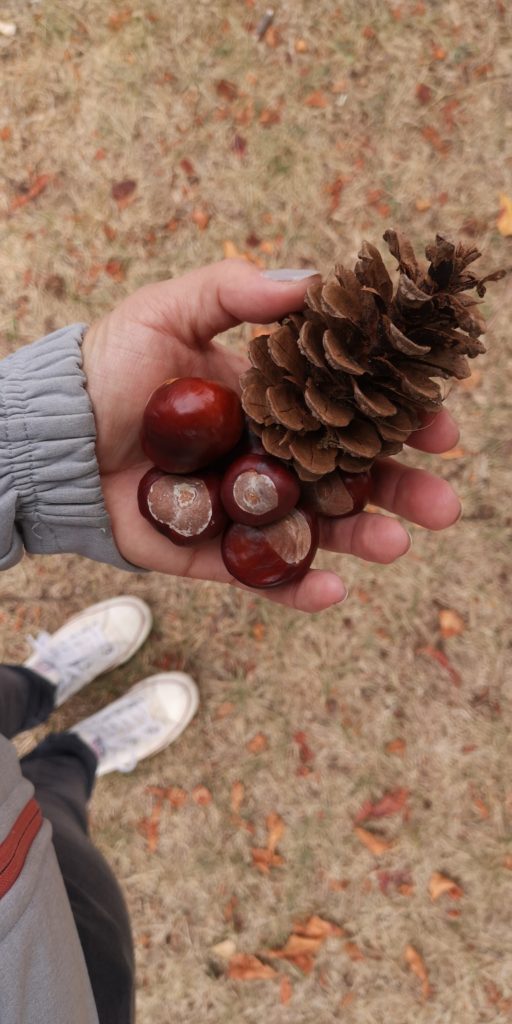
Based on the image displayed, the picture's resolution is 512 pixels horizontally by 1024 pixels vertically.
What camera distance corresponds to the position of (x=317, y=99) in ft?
10.2

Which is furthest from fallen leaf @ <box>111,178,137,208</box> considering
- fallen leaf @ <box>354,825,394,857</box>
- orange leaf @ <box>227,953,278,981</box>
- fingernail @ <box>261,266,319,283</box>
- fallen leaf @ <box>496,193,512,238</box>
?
orange leaf @ <box>227,953,278,981</box>

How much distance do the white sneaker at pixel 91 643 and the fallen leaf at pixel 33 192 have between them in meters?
1.76

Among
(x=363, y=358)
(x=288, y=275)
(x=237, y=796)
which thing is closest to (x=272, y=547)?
(x=363, y=358)

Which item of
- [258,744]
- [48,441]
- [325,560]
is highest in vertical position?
[48,441]

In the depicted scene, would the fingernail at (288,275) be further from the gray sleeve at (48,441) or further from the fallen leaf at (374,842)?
the fallen leaf at (374,842)

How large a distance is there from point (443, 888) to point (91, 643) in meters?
1.65

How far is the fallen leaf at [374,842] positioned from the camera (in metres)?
2.84

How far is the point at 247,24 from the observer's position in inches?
125

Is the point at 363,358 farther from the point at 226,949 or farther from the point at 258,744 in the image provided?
the point at 226,949

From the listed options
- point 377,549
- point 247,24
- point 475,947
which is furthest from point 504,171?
point 475,947

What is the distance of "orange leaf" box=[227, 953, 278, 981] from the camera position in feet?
9.16

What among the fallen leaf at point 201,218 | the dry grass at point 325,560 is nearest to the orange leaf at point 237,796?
the dry grass at point 325,560

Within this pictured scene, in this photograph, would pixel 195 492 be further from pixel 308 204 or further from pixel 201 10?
pixel 201 10

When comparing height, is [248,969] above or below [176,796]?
below
